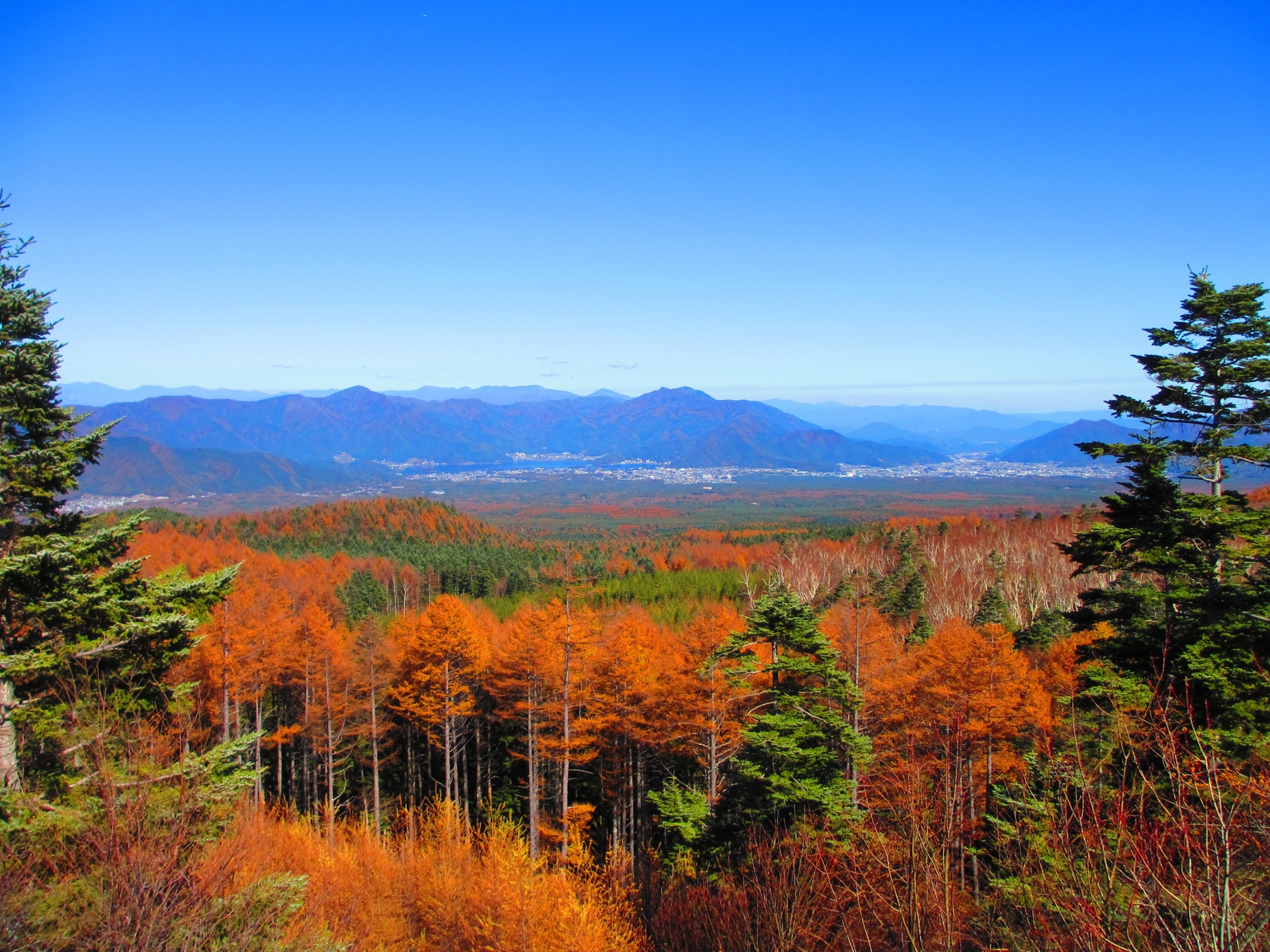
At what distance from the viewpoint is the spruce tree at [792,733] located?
465 inches

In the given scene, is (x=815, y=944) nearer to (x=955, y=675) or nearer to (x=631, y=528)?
(x=955, y=675)

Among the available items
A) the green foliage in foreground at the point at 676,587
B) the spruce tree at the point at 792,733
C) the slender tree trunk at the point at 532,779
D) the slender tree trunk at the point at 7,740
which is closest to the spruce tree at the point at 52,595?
the slender tree trunk at the point at 7,740

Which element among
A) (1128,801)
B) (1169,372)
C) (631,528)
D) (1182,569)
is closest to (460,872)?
(1128,801)

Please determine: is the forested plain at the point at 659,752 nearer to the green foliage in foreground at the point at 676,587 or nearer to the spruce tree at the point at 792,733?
the spruce tree at the point at 792,733

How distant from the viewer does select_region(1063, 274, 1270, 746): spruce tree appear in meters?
9.41

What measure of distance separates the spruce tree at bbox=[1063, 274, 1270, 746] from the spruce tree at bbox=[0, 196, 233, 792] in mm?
13119

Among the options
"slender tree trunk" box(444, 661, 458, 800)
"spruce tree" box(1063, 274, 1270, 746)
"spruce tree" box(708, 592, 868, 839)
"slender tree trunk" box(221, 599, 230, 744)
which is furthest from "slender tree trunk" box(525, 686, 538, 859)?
"spruce tree" box(1063, 274, 1270, 746)

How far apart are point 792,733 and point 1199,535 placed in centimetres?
723

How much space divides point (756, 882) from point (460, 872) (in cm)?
907

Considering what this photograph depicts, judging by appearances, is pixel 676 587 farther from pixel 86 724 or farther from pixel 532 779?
pixel 86 724

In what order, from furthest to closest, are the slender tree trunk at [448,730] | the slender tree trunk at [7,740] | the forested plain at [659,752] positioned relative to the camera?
the slender tree trunk at [448,730]
the slender tree trunk at [7,740]
the forested plain at [659,752]

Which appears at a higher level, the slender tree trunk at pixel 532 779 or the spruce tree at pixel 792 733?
the spruce tree at pixel 792 733

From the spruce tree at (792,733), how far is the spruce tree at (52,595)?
9.33m

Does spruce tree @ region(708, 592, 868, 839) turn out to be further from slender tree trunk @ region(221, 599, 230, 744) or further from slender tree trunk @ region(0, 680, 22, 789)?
slender tree trunk @ region(221, 599, 230, 744)
